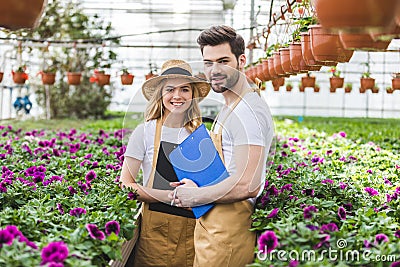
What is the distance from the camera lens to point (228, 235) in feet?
8.79

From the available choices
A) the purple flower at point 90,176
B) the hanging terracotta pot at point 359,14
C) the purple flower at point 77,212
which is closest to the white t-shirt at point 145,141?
the purple flower at point 90,176

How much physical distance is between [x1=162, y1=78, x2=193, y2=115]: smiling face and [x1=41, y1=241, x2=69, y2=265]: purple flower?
132 centimetres

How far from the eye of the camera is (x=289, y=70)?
13.3ft

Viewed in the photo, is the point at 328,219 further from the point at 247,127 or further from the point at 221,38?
the point at 221,38

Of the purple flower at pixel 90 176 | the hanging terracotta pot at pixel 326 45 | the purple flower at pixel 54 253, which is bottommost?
the purple flower at pixel 90 176

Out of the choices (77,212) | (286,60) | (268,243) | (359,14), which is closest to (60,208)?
(77,212)

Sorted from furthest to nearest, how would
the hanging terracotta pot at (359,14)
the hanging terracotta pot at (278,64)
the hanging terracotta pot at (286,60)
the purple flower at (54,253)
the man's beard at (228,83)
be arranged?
1. the hanging terracotta pot at (278,64)
2. the hanging terracotta pot at (286,60)
3. the man's beard at (228,83)
4. the purple flower at (54,253)
5. the hanging terracotta pot at (359,14)

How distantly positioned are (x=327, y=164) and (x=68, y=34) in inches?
501

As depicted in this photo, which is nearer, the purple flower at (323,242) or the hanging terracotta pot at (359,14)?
the hanging terracotta pot at (359,14)

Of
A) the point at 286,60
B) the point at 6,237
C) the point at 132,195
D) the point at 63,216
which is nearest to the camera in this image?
the point at 6,237

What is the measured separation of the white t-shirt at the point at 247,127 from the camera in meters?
2.53

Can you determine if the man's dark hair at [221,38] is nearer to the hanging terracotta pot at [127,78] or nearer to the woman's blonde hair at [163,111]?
the woman's blonde hair at [163,111]

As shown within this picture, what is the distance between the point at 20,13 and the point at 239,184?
42.3 inches

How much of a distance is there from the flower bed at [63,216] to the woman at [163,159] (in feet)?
0.58
